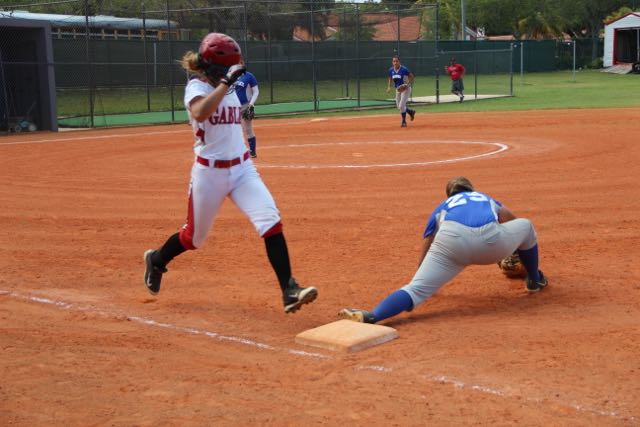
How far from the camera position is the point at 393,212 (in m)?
11.3

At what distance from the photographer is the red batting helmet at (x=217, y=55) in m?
6.38

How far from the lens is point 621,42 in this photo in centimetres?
6625

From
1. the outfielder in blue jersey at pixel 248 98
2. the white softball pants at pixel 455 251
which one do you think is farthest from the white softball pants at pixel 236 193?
the outfielder in blue jersey at pixel 248 98

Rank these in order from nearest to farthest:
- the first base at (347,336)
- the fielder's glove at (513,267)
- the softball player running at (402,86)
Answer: the first base at (347,336) < the fielder's glove at (513,267) < the softball player running at (402,86)

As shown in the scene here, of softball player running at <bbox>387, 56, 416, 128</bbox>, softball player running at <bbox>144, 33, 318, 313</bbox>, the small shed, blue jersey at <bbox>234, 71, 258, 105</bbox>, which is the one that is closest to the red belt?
softball player running at <bbox>144, 33, 318, 313</bbox>

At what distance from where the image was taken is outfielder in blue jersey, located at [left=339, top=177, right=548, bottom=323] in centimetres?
658

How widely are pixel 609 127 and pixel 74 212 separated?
14965 millimetres

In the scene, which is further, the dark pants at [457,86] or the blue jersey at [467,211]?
the dark pants at [457,86]

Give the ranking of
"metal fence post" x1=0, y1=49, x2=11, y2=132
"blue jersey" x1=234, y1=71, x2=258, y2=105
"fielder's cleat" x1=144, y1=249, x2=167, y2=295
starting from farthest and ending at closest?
"metal fence post" x1=0, y1=49, x2=11, y2=132 → "blue jersey" x1=234, y1=71, x2=258, y2=105 → "fielder's cleat" x1=144, y1=249, x2=167, y2=295

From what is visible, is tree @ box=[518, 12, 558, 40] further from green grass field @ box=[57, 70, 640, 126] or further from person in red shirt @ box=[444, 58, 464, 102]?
person in red shirt @ box=[444, 58, 464, 102]

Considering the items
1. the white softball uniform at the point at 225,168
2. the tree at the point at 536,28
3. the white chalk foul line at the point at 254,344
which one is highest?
the tree at the point at 536,28

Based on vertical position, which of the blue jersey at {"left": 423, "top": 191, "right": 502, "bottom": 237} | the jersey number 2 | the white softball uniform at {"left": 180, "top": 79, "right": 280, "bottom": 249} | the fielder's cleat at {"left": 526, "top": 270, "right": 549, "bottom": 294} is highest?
the white softball uniform at {"left": 180, "top": 79, "right": 280, "bottom": 249}

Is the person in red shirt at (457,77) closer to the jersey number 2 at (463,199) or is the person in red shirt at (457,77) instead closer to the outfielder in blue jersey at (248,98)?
the outfielder in blue jersey at (248,98)

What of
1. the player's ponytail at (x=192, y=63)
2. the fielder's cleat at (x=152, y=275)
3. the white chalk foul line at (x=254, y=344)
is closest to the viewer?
the white chalk foul line at (x=254, y=344)
